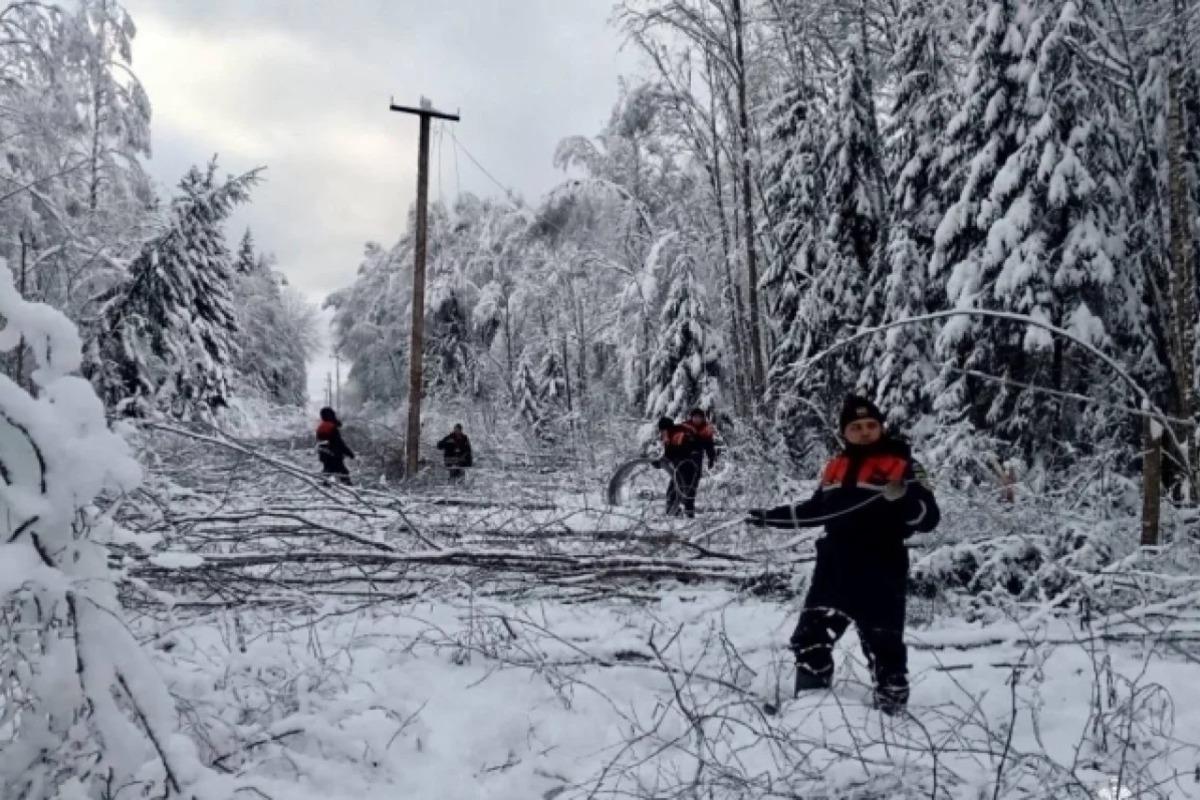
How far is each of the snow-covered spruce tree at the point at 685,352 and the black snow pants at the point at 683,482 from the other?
830cm

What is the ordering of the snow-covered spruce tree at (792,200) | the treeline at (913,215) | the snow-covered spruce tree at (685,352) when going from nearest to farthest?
the treeline at (913,215), the snow-covered spruce tree at (792,200), the snow-covered spruce tree at (685,352)

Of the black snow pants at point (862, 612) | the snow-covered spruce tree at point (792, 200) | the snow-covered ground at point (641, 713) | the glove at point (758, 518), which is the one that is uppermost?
the snow-covered spruce tree at point (792, 200)

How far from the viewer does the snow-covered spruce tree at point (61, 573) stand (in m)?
1.72

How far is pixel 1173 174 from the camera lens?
282 inches

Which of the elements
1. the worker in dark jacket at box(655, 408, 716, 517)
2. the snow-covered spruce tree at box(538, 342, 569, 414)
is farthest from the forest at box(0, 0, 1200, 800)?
the snow-covered spruce tree at box(538, 342, 569, 414)

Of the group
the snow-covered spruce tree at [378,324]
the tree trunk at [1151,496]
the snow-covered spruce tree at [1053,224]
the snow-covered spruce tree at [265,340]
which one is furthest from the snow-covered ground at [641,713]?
the snow-covered spruce tree at [378,324]

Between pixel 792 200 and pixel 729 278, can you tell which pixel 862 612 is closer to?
pixel 792 200

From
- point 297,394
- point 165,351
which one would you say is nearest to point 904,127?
point 165,351

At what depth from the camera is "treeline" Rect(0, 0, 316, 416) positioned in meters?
10.9

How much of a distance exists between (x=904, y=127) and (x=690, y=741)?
522 inches

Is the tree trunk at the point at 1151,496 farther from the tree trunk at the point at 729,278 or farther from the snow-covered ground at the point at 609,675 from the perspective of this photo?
the tree trunk at the point at 729,278

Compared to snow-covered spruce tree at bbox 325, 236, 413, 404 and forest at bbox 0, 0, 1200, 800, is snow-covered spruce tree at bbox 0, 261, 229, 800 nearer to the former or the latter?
forest at bbox 0, 0, 1200, 800

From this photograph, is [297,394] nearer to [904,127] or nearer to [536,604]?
[904,127]

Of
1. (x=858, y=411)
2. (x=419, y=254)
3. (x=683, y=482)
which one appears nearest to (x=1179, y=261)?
(x=858, y=411)
